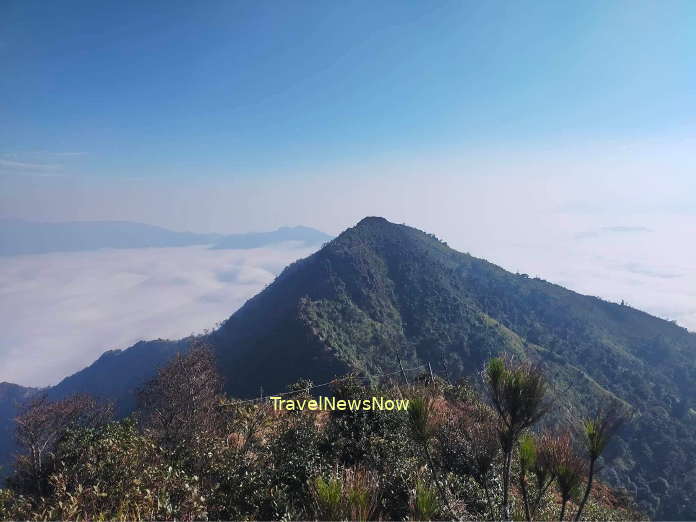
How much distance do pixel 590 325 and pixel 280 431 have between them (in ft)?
285

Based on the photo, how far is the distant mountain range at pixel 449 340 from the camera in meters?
52.2

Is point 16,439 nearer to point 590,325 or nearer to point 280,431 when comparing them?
point 280,431

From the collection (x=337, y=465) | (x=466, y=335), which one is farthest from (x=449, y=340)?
(x=337, y=465)

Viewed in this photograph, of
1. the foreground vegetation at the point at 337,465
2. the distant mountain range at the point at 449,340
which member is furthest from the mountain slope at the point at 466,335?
the foreground vegetation at the point at 337,465

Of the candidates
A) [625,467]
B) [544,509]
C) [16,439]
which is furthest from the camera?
[625,467]

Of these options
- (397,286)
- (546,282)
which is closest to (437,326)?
(397,286)

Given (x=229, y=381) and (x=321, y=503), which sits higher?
(x=321, y=503)

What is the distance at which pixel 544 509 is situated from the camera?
7906mm

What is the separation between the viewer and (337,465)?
584cm

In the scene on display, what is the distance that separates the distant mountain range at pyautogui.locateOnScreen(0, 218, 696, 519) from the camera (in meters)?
52.2

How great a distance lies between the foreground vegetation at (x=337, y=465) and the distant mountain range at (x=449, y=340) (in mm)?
30491

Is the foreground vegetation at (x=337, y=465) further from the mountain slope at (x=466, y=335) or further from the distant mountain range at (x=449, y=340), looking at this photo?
the mountain slope at (x=466, y=335)

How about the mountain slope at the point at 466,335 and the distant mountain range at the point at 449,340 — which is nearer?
the distant mountain range at the point at 449,340

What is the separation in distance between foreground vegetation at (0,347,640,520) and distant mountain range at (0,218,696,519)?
30491 millimetres
